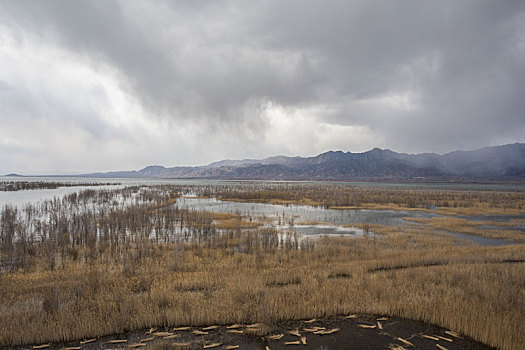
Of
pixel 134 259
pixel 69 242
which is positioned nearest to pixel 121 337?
pixel 134 259

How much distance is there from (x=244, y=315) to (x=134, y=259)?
9041mm

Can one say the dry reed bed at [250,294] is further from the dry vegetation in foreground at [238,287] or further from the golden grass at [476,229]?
the golden grass at [476,229]

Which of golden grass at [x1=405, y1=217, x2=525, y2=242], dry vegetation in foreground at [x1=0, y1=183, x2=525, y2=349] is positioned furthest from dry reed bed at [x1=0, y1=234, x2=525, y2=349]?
golden grass at [x1=405, y1=217, x2=525, y2=242]

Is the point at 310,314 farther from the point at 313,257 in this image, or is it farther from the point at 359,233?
the point at 359,233

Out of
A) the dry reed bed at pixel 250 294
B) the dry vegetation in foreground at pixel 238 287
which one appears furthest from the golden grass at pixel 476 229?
the dry reed bed at pixel 250 294

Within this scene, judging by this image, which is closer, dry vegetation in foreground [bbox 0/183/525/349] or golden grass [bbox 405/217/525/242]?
dry vegetation in foreground [bbox 0/183/525/349]

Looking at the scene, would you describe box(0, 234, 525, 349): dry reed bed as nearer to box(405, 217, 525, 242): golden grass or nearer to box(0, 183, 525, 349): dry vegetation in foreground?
box(0, 183, 525, 349): dry vegetation in foreground

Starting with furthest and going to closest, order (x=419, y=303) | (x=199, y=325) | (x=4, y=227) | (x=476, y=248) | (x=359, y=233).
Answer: (x=359, y=233) → (x=4, y=227) → (x=476, y=248) → (x=419, y=303) → (x=199, y=325)

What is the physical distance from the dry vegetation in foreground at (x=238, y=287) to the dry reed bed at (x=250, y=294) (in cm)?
4

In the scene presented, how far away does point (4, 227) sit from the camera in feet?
63.6

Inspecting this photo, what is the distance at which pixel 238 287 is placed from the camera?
9.48 metres

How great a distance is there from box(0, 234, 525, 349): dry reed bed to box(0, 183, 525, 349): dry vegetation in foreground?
4 cm

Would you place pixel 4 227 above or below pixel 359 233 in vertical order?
above

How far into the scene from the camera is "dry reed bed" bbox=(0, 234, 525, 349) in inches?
280
